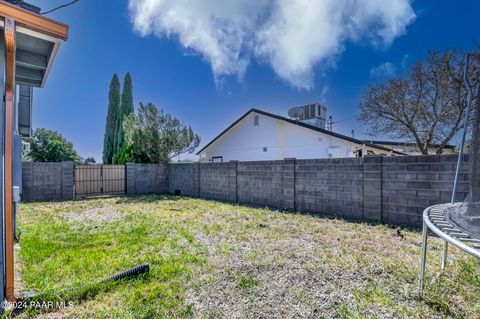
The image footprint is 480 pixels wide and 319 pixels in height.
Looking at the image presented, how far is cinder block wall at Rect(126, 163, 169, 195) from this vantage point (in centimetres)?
1175

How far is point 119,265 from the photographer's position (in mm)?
2893

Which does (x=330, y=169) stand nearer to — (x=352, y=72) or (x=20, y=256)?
(x=20, y=256)

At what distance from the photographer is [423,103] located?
10.1 m

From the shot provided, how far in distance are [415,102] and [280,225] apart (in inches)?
358

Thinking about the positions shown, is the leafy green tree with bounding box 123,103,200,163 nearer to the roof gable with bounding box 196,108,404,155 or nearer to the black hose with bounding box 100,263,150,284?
the roof gable with bounding box 196,108,404,155

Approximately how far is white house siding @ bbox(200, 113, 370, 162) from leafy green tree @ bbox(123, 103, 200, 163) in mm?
3125

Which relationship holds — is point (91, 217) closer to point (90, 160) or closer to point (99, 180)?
point (99, 180)

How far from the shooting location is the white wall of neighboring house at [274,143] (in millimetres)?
11260

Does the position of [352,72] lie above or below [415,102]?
above

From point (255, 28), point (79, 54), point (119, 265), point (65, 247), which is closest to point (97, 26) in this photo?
point (79, 54)

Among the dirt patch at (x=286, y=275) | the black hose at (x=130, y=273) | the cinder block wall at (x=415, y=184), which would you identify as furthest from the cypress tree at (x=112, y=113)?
the cinder block wall at (x=415, y=184)

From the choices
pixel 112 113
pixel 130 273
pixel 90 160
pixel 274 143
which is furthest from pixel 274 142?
pixel 90 160

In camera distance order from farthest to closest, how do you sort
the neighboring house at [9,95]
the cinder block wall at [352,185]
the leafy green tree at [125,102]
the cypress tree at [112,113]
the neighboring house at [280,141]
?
the cypress tree at [112,113] < the leafy green tree at [125,102] < the neighboring house at [280,141] < the cinder block wall at [352,185] < the neighboring house at [9,95]

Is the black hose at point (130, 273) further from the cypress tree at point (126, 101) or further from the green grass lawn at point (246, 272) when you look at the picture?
the cypress tree at point (126, 101)
